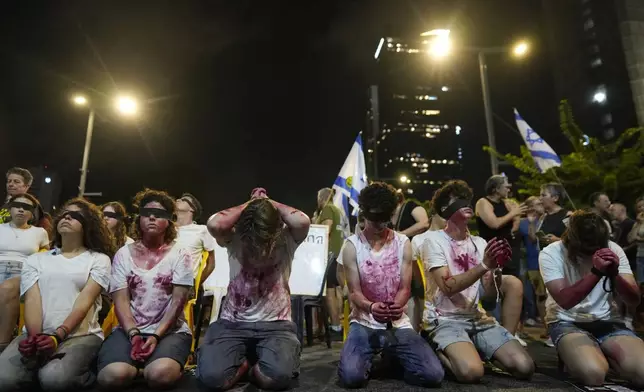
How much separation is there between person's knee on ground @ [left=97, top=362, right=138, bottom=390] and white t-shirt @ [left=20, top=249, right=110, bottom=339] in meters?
0.61

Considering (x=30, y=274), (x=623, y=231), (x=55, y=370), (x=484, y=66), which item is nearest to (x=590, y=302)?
(x=623, y=231)

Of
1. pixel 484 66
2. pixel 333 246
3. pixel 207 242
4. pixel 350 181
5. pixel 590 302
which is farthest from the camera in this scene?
pixel 484 66

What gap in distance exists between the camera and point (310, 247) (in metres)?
6.62

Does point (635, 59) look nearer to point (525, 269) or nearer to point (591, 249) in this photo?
point (525, 269)

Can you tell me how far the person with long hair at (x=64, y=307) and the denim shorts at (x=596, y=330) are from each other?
4.35 m

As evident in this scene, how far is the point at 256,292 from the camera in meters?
4.07

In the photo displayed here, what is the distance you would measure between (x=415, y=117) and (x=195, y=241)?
115m

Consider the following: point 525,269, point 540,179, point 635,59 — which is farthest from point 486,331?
point 635,59

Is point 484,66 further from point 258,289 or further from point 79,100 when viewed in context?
point 79,100

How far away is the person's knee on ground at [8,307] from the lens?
4.59 metres

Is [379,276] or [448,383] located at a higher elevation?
[379,276]

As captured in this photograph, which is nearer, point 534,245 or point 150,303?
point 150,303

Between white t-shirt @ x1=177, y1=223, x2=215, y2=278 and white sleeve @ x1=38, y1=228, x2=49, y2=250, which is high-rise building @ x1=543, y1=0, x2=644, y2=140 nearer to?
white t-shirt @ x1=177, y1=223, x2=215, y2=278

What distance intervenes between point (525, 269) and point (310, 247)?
155 inches
